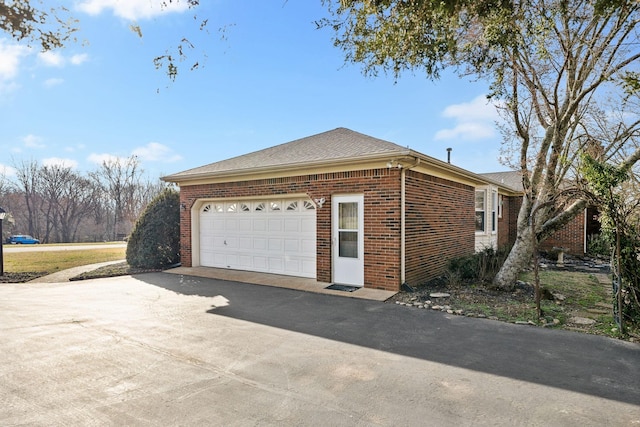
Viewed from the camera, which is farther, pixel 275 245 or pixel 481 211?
pixel 481 211

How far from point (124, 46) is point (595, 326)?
9.21 meters

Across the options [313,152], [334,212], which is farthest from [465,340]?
[313,152]

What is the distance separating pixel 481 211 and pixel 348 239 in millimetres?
7338

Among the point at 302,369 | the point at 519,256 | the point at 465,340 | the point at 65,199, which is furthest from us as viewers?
the point at 65,199

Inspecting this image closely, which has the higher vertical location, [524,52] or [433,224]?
[524,52]

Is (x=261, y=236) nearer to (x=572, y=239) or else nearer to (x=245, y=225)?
(x=245, y=225)

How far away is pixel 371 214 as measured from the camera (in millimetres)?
8125

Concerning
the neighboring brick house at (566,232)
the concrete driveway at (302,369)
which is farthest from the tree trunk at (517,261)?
the neighboring brick house at (566,232)

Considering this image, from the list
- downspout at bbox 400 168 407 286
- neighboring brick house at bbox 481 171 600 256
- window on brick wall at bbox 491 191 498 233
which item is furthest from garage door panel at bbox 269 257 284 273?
neighboring brick house at bbox 481 171 600 256

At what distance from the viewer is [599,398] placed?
130 inches

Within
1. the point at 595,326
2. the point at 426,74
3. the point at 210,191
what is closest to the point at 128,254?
the point at 210,191

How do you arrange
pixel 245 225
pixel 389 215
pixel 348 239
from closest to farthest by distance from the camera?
pixel 389 215
pixel 348 239
pixel 245 225

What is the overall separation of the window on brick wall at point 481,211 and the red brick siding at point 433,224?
1.38 metres

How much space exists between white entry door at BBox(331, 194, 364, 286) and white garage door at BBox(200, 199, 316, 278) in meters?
0.82
